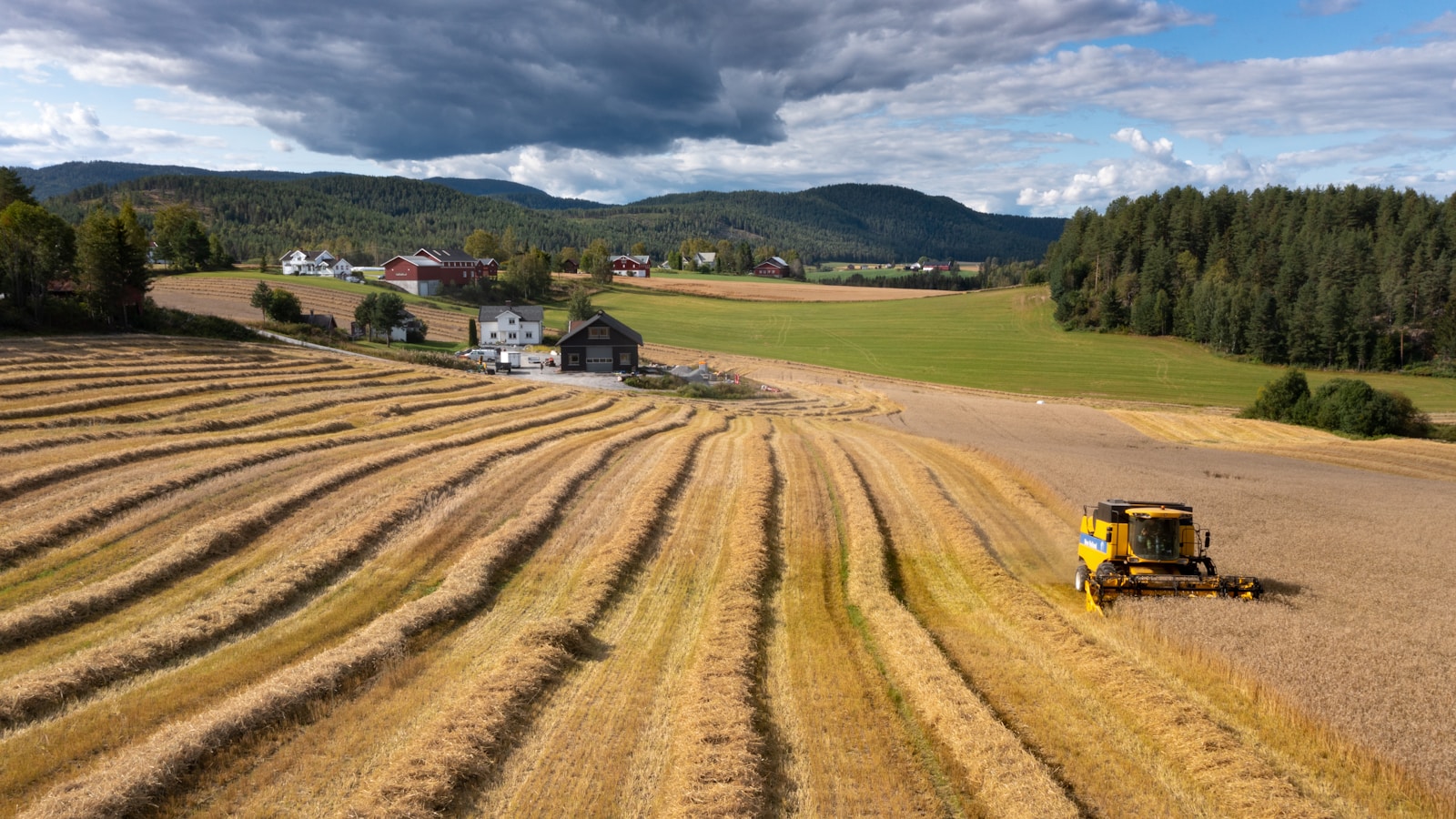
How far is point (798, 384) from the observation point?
7162cm

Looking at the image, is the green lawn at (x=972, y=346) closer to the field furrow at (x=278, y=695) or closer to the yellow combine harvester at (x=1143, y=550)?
the yellow combine harvester at (x=1143, y=550)

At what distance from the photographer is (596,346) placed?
2901 inches

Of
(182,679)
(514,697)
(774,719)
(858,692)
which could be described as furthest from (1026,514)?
(182,679)

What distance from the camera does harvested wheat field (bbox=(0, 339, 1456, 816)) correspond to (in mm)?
10180

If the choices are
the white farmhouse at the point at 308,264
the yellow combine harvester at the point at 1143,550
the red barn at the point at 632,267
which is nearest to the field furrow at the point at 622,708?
the yellow combine harvester at the point at 1143,550

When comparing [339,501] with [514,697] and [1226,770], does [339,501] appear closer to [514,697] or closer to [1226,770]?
[514,697]

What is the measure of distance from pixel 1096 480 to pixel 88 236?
60520mm

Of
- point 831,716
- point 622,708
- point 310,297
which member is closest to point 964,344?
point 310,297

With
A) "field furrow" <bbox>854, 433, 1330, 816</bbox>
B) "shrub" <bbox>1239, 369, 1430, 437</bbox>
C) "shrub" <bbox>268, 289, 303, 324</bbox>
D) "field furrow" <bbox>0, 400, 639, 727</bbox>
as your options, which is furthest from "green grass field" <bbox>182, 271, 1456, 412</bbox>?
"field furrow" <bbox>0, 400, 639, 727</bbox>

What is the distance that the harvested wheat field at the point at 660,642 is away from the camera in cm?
1018

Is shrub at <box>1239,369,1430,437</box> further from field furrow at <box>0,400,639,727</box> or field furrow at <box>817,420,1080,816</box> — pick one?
field furrow at <box>0,400,639,727</box>

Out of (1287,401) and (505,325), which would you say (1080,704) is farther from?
(505,325)

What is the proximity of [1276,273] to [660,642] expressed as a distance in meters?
118

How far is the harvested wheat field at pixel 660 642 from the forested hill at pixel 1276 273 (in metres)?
70.2
